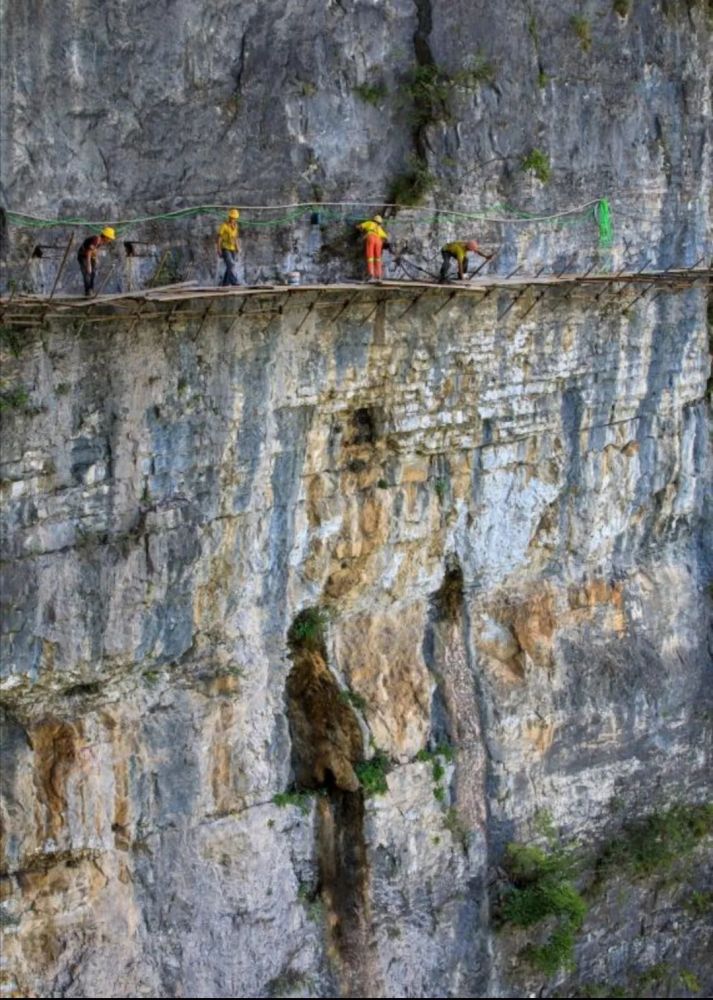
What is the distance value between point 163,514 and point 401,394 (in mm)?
2168

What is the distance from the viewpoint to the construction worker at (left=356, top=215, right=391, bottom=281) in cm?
1206

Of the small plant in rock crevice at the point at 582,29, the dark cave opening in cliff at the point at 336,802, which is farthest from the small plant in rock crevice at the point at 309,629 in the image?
the small plant in rock crevice at the point at 582,29

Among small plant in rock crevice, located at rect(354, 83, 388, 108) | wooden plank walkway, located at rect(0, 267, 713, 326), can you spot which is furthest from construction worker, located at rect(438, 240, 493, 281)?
small plant in rock crevice, located at rect(354, 83, 388, 108)

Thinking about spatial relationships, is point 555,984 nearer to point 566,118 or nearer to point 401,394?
point 401,394

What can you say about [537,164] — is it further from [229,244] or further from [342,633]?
[342,633]

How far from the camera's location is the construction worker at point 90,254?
1105cm

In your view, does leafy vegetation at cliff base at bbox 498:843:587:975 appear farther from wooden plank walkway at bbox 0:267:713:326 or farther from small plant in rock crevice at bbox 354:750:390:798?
wooden plank walkway at bbox 0:267:713:326

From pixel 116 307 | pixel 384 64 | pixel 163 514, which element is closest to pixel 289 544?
pixel 163 514

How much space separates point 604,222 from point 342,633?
4.08 m

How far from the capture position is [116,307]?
11.0 m

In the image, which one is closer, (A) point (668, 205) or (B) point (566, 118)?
(B) point (566, 118)

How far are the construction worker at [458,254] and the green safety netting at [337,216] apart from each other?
0.30 m

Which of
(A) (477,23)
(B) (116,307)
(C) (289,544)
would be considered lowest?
(C) (289,544)

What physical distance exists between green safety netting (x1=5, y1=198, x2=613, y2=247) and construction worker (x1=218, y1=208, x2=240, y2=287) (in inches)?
7.5
